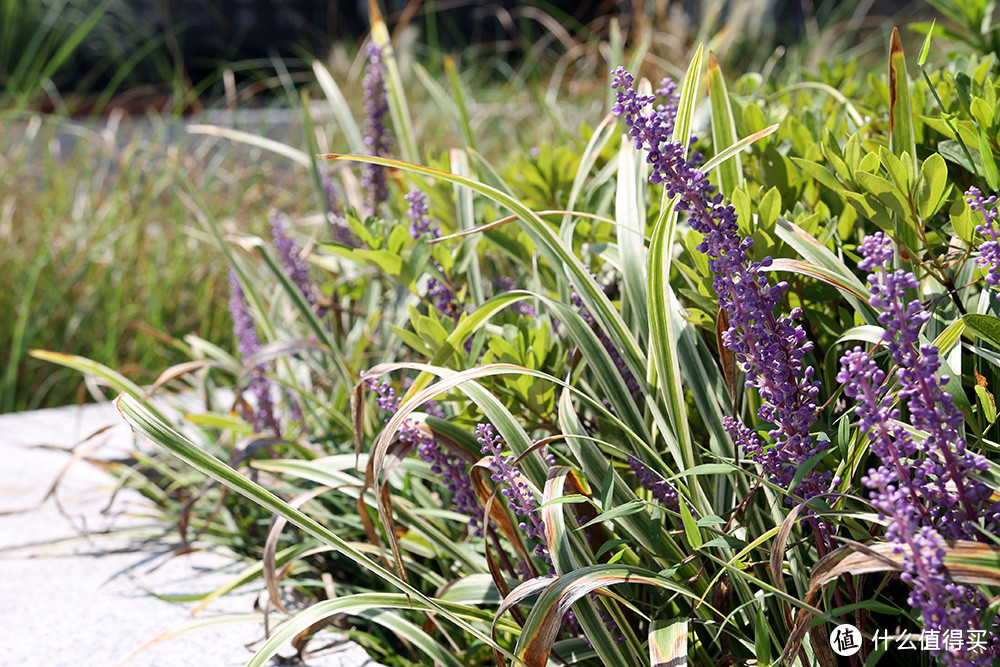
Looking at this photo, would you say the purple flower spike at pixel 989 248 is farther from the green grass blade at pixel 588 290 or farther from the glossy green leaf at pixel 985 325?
the green grass blade at pixel 588 290

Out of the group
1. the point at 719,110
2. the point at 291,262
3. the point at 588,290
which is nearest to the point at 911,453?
the point at 588,290

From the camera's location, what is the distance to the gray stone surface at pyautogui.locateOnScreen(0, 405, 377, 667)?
4.27ft

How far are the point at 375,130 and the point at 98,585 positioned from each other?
1070 mm

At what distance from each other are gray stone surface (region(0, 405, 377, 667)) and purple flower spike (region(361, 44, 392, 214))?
728 mm

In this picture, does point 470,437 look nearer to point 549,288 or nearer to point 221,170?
point 549,288

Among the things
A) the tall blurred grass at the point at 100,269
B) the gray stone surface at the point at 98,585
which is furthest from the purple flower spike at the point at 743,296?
the tall blurred grass at the point at 100,269

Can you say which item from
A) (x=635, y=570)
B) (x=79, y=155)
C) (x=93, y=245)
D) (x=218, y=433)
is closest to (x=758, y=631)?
(x=635, y=570)

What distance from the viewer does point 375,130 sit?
1.83 m

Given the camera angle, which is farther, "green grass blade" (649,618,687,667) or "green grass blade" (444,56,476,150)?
"green grass blade" (444,56,476,150)

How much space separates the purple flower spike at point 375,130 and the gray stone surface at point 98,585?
28.7 inches

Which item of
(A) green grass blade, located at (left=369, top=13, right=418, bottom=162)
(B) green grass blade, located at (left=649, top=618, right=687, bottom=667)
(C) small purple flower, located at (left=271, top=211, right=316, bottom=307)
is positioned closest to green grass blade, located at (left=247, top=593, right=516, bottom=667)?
(B) green grass blade, located at (left=649, top=618, right=687, bottom=667)

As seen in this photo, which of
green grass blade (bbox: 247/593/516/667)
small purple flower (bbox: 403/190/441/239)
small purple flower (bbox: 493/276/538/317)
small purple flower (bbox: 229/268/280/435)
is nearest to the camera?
green grass blade (bbox: 247/593/516/667)

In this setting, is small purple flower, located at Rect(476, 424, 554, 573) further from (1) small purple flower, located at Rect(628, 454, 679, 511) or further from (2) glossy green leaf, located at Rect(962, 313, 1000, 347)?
(2) glossy green leaf, located at Rect(962, 313, 1000, 347)

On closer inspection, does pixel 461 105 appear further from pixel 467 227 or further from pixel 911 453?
pixel 911 453
